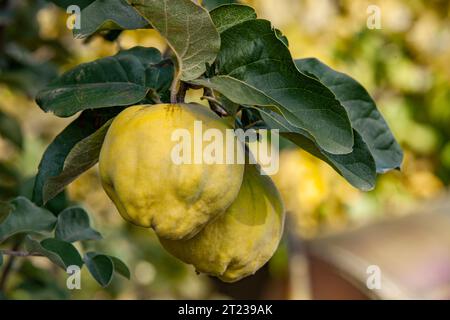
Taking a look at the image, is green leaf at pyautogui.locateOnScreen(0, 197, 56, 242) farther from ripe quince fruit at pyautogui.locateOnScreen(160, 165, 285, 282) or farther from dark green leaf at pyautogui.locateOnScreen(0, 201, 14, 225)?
ripe quince fruit at pyautogui.locateOnScreen(160, 165, 285, 282)

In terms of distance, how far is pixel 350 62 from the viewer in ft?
10.6

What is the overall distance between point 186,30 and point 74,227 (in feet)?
1.21

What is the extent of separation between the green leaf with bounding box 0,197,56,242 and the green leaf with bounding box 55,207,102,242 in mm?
19

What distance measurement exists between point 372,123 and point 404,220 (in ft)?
5.35

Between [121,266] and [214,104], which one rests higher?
[214,104]

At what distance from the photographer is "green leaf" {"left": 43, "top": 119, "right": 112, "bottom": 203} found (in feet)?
2.19

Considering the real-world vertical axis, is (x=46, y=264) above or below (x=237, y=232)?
below

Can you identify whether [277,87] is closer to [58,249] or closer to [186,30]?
[186,30]

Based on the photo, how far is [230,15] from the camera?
0.67 meters

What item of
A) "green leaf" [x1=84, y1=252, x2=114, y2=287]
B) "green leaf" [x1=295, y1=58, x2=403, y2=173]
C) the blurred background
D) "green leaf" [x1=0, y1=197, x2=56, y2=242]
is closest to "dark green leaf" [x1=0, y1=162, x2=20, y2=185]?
the blurred background

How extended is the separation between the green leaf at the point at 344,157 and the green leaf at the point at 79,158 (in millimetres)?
141

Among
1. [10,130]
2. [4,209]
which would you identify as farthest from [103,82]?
[10,130]
